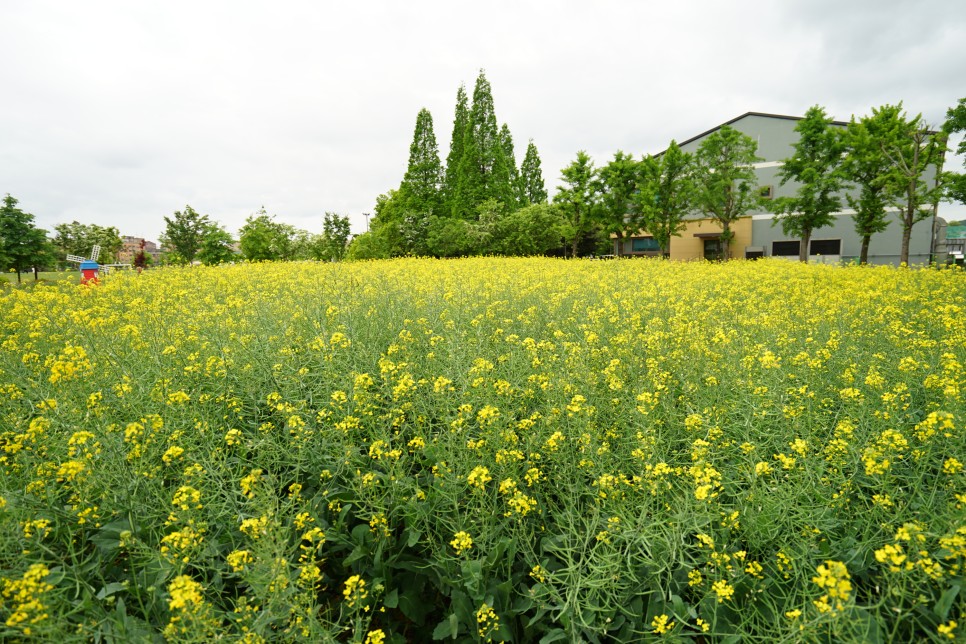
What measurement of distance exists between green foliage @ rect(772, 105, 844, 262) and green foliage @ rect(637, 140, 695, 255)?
6350 millimetres

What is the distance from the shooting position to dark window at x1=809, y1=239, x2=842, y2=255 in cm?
3653

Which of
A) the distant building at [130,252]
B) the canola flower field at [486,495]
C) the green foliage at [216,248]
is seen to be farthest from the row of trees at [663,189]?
the distant building at [130,252]

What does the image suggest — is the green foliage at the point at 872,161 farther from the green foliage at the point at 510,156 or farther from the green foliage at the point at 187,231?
the green foliage at the point at 187,231

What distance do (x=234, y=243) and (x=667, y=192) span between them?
136 feet

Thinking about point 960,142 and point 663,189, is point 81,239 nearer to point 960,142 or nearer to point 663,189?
point 663,189

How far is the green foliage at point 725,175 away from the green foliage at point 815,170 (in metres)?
3.39

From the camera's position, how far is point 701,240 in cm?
4269

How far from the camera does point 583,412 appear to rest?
2.76 metres

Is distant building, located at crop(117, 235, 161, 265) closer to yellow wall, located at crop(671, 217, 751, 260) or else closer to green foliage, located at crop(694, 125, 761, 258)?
green foliage, located at crop(694, 125, 761, 258)

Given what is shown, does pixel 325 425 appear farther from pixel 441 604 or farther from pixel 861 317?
pixel 861 317

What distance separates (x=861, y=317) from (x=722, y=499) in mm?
5085

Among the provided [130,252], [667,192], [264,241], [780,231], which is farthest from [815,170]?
[130,252]

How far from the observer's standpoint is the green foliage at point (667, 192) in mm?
30797

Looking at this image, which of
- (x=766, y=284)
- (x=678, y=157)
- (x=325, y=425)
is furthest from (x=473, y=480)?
(x=678, y=157)
